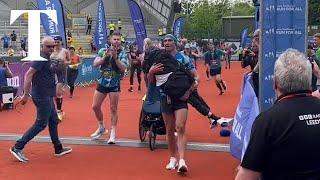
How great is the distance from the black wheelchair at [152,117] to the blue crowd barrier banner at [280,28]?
8.54 feet

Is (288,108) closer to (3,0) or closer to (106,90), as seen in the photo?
(106,90)

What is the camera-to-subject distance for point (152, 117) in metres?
8.88

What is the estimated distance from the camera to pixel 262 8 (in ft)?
21.2

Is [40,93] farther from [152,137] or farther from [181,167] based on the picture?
[181,167]

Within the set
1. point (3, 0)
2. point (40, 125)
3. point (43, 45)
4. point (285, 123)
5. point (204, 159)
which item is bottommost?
point (204, 159)

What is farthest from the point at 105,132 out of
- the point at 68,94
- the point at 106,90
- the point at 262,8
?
the point at 68,94

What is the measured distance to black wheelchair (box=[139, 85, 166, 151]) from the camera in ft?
29.0

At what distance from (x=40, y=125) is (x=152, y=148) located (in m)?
1.86

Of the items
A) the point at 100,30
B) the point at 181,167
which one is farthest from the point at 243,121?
the point at 100,30

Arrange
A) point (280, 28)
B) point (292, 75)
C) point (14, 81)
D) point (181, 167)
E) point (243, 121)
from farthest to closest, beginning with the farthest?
Result: 1. point (14, 81)
2. point (181, 167)
3. point (280, 28)
4. point (243, 121)
5. point (292, 75)

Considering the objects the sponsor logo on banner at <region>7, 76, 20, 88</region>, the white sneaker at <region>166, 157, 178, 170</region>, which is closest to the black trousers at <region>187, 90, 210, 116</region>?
the white sneaker at <region>166, 157, 178, 170</region>

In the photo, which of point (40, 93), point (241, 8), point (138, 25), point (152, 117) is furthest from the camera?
point (241, 8)

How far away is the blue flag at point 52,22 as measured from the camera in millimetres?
14422

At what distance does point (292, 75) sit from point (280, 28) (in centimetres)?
360
